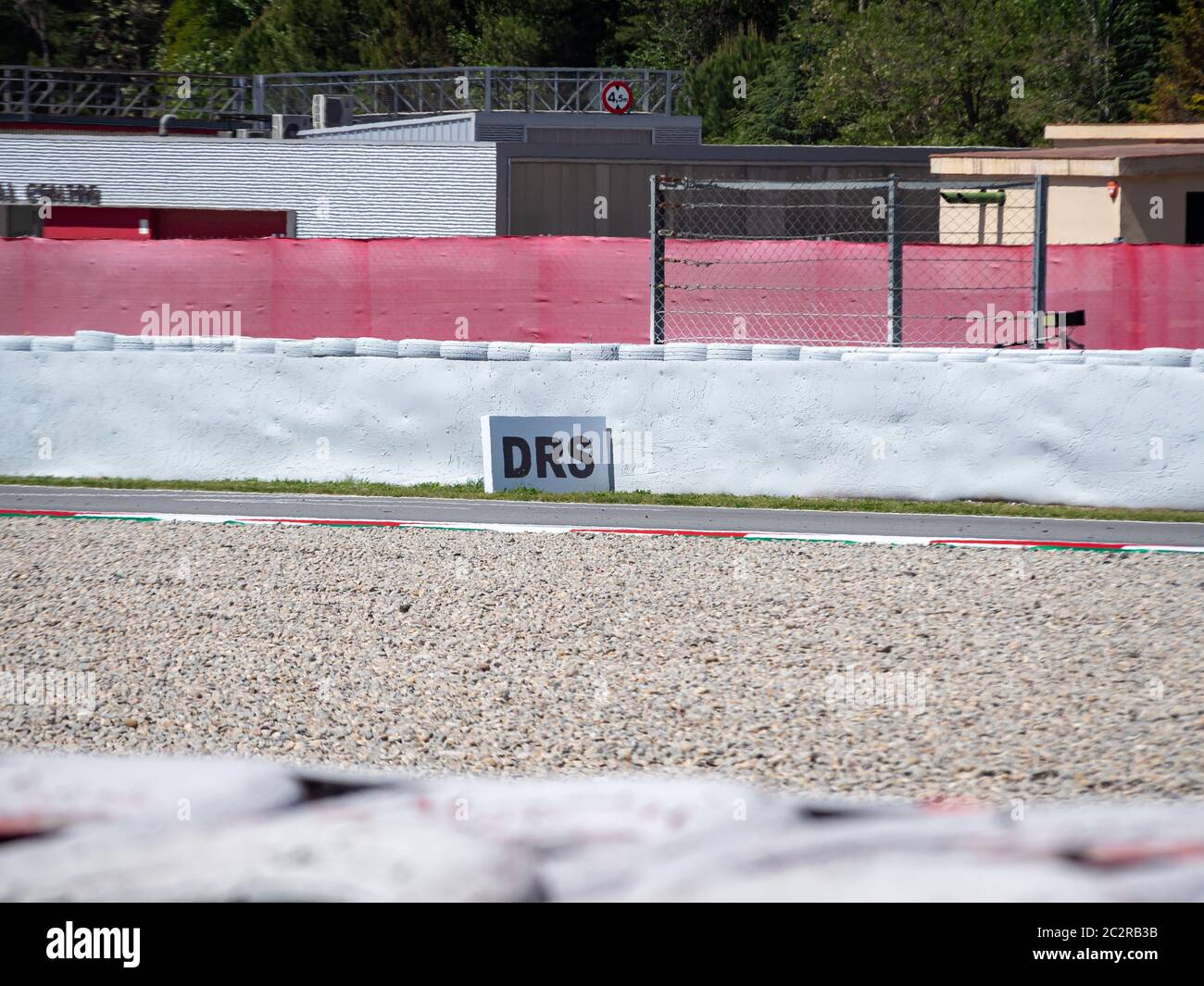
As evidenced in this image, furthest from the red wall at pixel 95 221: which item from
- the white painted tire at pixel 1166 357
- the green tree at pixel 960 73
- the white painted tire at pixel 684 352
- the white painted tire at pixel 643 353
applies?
the green tree at pixel 960 73

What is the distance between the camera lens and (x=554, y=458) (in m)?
14.0

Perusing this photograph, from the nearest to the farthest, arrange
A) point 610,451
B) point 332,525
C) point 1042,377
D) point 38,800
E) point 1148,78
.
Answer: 1. point 38,800
2. point 332,525
3. point 1042,377
4. point 610,451
5. point 1148,78

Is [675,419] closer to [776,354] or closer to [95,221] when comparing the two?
[776,354]

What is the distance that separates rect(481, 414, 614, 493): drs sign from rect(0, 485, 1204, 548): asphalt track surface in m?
0.51

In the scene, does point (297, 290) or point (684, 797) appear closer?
point (684, 797)

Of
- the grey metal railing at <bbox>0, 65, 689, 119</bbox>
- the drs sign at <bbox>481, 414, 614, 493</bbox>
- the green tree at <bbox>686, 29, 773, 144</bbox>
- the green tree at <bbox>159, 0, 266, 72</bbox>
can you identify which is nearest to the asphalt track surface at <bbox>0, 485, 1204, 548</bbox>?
the drs sign at <bbox>481, 414, 614, 493</bbox>

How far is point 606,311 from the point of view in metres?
17.9

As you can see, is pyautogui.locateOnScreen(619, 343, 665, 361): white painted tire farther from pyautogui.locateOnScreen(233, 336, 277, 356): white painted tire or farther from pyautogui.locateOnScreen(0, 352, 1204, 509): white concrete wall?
pyautogui.locateOnScreen(233, 336, 277, 356): white painted tire

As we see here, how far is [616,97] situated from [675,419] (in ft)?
75.7

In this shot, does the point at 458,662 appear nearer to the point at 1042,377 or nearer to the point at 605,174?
the point at 1042,377

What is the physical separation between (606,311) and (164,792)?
12835 millimetres

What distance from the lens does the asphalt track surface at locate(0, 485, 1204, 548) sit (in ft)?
39.6

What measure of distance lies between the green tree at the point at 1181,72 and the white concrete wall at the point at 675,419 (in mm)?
32310
